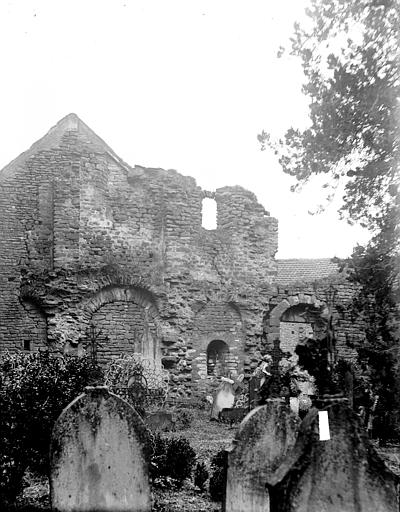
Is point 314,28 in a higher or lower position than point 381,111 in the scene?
higher

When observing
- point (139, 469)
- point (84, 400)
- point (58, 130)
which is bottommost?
point (139, 469)

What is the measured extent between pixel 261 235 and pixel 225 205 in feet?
5.08

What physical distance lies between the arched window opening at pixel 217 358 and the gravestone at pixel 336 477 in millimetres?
13741

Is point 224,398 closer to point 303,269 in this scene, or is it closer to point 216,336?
point 216,336

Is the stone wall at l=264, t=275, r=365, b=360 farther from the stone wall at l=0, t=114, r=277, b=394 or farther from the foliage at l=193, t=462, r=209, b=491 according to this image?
the foliage at l=193, t=462, r=209, b=491

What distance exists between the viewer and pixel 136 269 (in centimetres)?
1788

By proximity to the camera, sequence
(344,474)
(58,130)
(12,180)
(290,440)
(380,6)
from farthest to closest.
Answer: (58,130), (12,180), (380,6), (290,440), (344,474)

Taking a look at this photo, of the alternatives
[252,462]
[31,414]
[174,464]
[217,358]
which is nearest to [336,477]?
[252,462]

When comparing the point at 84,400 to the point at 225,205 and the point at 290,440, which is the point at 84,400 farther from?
the point at 225,205

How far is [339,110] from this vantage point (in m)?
10.6

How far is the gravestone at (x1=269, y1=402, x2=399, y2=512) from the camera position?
16.2ft

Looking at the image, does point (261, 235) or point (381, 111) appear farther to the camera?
point (261, 235)

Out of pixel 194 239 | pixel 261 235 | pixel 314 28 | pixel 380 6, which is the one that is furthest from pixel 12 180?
pixel 380 6

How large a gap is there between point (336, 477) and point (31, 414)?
4.12 meters
